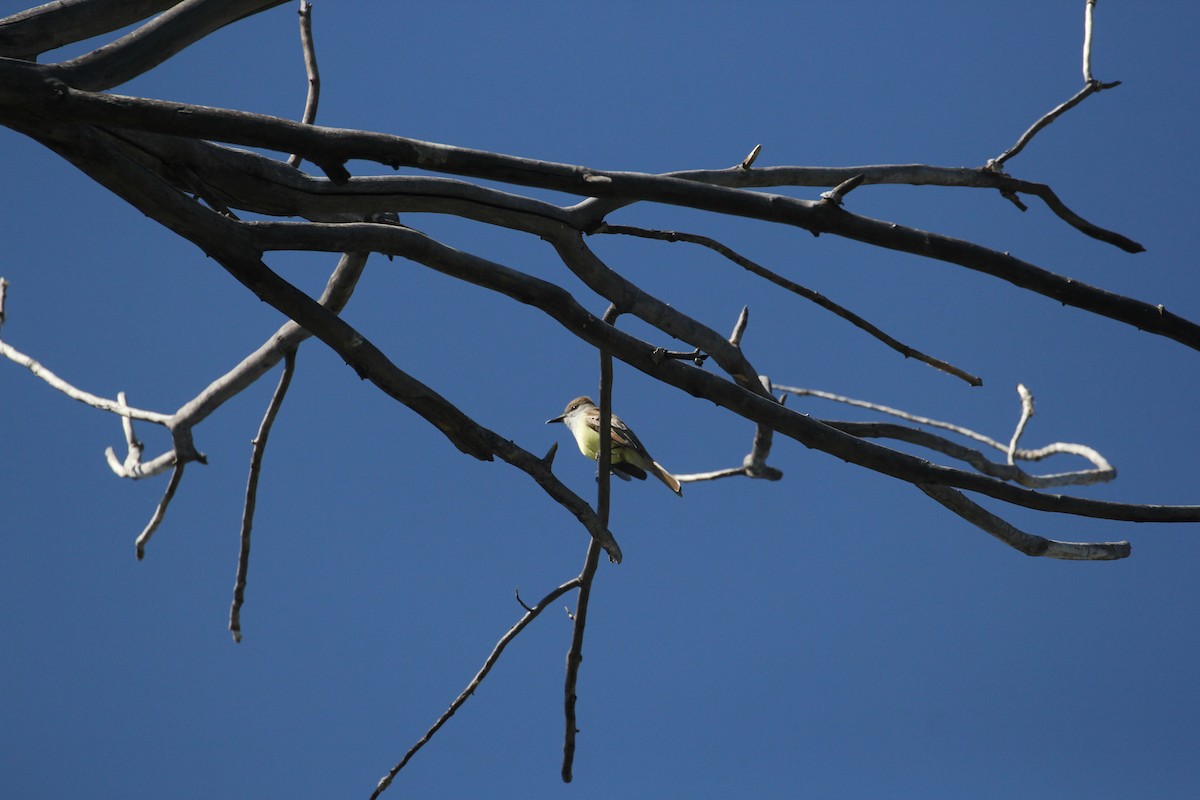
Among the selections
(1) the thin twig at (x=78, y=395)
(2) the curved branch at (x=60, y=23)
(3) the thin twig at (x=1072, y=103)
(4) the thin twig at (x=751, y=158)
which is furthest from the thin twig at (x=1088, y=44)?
(1) the thin twig at (x=78, y=395)

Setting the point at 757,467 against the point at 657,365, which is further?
the point at 757,467

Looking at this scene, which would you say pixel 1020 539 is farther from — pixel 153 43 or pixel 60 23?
pixel 60 23

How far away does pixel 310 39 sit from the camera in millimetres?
3609

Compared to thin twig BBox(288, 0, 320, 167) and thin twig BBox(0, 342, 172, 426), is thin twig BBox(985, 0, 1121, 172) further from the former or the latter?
thin twig BBox(0, 342, 172, 426)

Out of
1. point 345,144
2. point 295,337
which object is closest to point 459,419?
point 345,144

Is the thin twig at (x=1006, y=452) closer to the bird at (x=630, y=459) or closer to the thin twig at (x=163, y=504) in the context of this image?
the bird at (x=630, y=459)

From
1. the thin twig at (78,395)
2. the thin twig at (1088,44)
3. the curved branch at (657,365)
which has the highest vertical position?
the thin twig at (1088,44)

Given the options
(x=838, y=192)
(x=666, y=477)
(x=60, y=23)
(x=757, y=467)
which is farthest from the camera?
(x=666, y=477)

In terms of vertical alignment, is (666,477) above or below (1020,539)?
above

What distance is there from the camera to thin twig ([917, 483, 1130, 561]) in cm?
293

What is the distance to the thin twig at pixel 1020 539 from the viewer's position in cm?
293

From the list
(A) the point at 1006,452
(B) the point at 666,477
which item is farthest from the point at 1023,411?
(B) the point at 666,477

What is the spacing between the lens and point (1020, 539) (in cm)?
308

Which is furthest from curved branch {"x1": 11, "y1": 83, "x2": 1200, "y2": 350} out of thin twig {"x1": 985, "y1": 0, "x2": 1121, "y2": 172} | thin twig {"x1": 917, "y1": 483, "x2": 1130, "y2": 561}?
thin twig {"x1": 985, "y1": 0, "x2": 1121, "y2": 172}
